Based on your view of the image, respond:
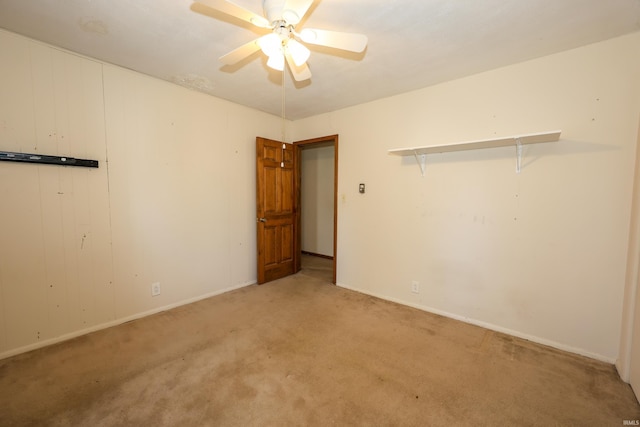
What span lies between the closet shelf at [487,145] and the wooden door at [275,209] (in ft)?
5.31

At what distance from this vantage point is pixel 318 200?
5531 mm

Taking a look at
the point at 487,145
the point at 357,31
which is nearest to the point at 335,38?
the point at 357,31

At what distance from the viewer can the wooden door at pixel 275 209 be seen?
3600mm

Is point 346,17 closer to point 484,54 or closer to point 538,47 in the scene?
point 484,54

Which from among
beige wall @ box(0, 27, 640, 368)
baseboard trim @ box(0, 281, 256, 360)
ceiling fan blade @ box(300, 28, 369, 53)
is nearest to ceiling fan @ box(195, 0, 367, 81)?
ceiling fan blade @ box(300, 28, 369, 53)

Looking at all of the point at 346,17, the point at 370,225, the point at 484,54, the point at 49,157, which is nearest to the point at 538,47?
the point at 484,54

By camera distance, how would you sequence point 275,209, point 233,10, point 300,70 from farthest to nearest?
point 275,209, point 300,70, point 233,10

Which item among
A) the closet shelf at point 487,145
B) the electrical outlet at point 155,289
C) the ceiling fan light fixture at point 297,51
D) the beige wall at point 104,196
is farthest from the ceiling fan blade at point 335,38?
the electrical outlet at point 155,289

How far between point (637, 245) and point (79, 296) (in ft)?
14.4

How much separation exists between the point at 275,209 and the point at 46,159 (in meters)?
2.33

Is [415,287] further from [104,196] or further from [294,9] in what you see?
[104,196]

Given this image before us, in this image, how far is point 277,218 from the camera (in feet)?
12.6

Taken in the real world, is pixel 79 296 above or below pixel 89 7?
below

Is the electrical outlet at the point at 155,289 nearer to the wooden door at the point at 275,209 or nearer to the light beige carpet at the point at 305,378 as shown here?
the light beige carpet at the point at 305,378
